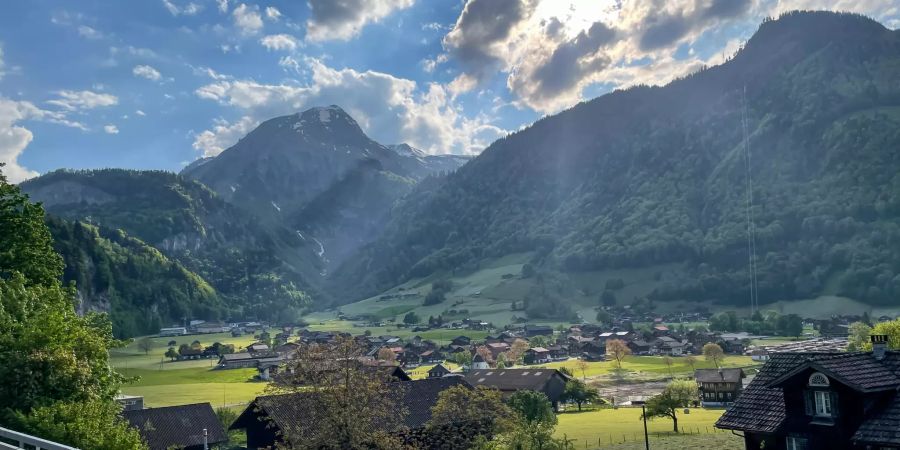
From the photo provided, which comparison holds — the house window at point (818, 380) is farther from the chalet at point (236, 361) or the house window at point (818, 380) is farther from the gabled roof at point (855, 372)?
the chalet at point (236, 361)

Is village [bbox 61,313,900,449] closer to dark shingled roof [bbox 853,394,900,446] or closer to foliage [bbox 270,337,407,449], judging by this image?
foliage [bbox 270,337,407,449]

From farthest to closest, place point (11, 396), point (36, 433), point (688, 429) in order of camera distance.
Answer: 1. point (688, 429)
2. point (11, 396)
3. point (36, 433)

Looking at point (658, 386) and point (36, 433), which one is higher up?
point (36, 433)

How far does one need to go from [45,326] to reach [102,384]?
4.06m

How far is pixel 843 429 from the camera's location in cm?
2622

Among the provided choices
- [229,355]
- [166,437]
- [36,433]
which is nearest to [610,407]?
[166,437]

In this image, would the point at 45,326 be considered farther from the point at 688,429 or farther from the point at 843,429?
the point at 688,429

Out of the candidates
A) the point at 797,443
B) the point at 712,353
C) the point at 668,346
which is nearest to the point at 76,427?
the point at 797,443

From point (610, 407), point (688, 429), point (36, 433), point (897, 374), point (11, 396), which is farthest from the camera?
point (610, 407)

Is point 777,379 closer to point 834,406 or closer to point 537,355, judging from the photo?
point 834,406

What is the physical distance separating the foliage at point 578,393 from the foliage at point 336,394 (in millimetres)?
60055

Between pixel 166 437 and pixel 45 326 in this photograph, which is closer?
pixel 45 326

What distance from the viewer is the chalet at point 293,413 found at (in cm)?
3843

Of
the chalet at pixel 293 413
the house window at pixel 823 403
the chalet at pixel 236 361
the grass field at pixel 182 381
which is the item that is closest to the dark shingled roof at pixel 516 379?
the grass field at pixel 182 381
